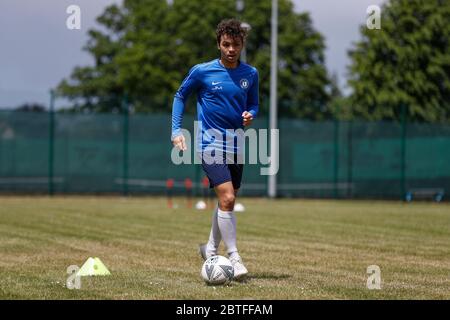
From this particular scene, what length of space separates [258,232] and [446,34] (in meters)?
31.3

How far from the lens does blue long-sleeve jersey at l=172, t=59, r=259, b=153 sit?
8.39m

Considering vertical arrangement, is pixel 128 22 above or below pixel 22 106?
above

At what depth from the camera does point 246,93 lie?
8555mm

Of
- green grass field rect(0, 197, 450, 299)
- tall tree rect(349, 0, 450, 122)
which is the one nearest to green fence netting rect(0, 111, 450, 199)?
green grass field rect(0, 197, 450, 299)

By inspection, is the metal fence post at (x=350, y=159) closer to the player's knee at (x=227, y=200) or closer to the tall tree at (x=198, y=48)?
the tall tree at (x=198, y=48)

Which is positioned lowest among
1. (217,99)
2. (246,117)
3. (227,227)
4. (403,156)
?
(227,227)

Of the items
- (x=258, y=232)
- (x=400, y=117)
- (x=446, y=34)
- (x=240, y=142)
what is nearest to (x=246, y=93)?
(x=240, y=142)

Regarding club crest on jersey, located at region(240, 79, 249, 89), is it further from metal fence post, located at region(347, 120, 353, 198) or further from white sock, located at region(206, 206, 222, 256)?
metal fence post, located at region(347, 120, 353, 198)

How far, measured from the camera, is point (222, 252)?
11.1 metres

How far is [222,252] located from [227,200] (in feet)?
9.30

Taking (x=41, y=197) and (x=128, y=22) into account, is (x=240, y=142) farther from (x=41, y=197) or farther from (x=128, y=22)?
(x=128, y=22)

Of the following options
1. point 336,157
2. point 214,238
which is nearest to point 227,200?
point 214,238

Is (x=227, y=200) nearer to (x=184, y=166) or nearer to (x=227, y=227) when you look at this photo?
(x=227, y=227)

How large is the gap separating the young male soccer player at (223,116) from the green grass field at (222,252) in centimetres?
74
